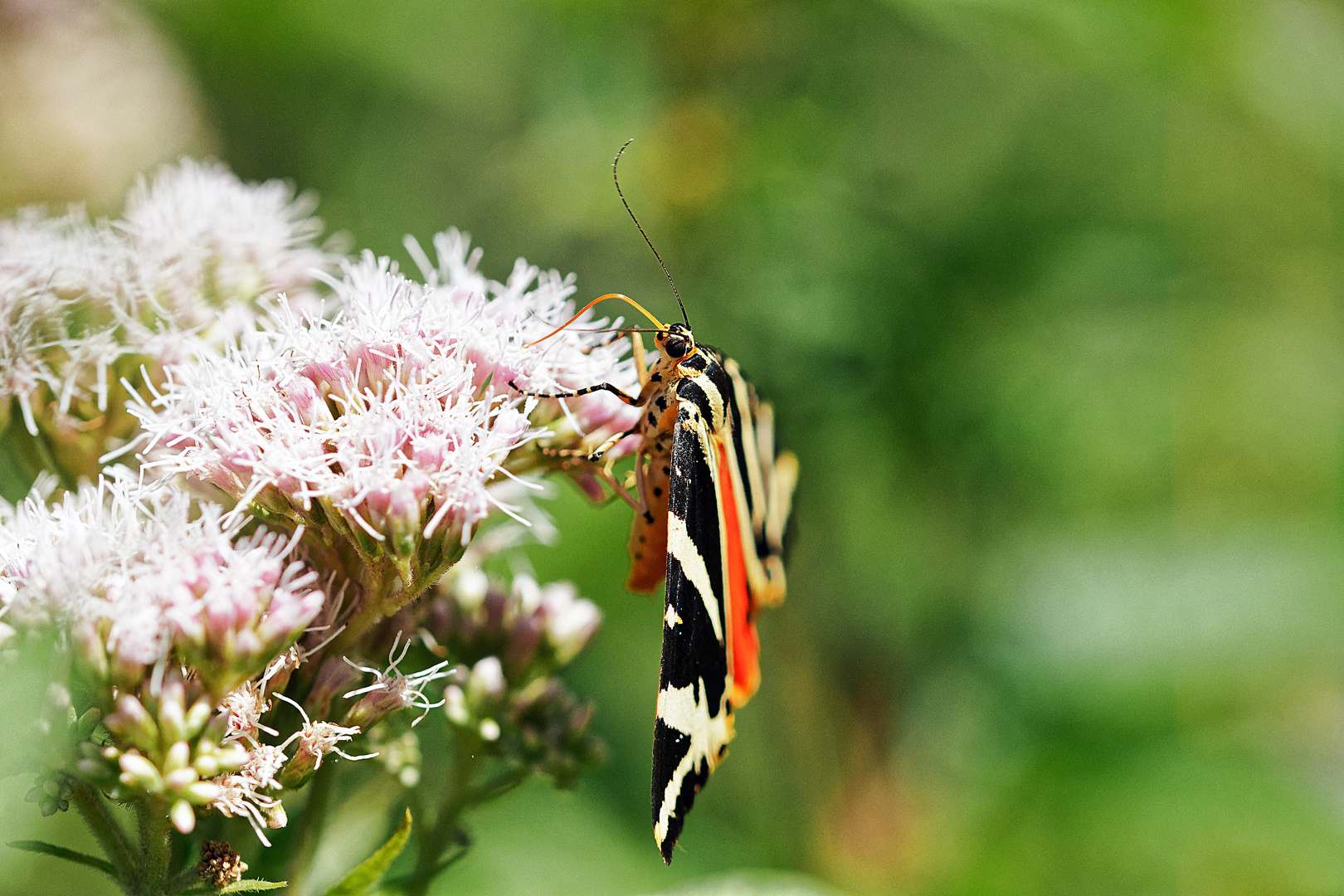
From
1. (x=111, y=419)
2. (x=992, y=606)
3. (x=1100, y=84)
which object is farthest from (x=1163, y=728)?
(x=111, y=419)

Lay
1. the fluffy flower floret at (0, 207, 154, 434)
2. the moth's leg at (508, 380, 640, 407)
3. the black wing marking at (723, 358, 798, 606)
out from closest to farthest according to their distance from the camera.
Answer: the moth's leg at (508, 380, 640, 407) < the fluffy flower floret at (0, 207, 154, 434) < the black wing marking at (723, 358, 798, 606)

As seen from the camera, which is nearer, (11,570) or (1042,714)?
(11,570)

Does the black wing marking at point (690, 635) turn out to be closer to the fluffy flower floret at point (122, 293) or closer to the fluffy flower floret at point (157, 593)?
the fluffy flower floret at point (157, 593)

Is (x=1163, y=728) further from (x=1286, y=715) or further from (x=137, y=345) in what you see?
(x=137, y=345)

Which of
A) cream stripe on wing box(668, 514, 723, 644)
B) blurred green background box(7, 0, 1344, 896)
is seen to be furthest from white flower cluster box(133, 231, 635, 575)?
blurred green background box(7, 0, 1344, 896)

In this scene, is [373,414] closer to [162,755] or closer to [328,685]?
[328,685]

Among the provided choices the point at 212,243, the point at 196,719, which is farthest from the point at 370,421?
the point at 212,243

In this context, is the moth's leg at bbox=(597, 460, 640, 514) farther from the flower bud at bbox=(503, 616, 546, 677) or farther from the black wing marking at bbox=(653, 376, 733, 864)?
the flower bud at bbox=(503, 616, 546, 677)
